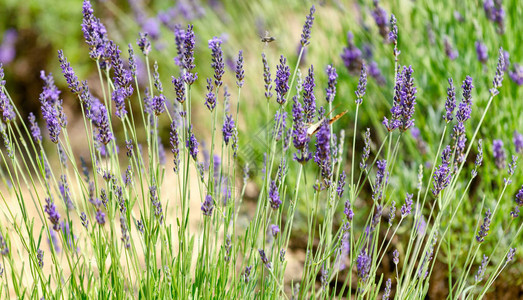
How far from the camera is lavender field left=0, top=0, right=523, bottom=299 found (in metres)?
1.52

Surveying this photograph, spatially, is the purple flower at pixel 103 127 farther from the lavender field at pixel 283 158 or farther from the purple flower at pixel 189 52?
the purple flower at pixel 189 52

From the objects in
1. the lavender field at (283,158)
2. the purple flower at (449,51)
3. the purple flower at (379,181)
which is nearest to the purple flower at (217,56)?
the lavender field at (283,158)

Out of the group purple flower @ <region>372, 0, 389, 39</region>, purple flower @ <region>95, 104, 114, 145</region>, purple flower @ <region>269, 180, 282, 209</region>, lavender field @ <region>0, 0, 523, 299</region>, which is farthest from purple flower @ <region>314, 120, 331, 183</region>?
purple flower @ <region>372, 0, 389, 39</region>

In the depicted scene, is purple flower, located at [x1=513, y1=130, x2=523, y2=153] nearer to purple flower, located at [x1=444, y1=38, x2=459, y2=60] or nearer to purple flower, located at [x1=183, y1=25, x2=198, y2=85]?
purple flower, located at [x1=444, y1=38, x2=459, y2=60]

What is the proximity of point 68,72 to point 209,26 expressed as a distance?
8.28 feet

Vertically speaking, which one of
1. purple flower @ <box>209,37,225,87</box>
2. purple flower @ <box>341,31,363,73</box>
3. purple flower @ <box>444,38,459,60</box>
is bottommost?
purple flower @ <box>209,37,225,87</box>

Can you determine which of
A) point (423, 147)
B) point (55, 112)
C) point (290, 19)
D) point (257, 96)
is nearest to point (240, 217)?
point (257, 96)

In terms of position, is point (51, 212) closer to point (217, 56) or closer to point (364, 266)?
point (217, 56)

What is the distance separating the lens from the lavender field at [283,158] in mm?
1519

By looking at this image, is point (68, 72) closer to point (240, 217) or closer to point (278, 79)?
point (278, 79)

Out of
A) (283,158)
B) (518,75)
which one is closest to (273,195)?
(283,158)

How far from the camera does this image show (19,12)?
4.64m

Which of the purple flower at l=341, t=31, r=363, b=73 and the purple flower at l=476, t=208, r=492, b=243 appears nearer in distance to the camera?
the purple flower at l=476, t=208, r=492, b=243

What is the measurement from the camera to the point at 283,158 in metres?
1.61
